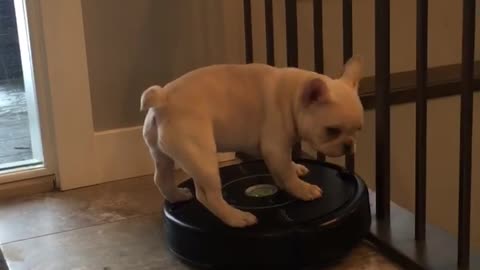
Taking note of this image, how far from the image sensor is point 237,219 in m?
1.51

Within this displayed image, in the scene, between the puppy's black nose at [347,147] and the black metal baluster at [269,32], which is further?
the black metal baluster at [269,32]

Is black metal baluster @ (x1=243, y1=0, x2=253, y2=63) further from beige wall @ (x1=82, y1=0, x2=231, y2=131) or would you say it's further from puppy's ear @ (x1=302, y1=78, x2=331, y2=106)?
puppy's ear @ (x1=302, y1=78, x2=331, y2=106)

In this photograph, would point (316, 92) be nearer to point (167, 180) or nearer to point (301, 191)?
point (301, 191)

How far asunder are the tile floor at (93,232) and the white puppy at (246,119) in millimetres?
227

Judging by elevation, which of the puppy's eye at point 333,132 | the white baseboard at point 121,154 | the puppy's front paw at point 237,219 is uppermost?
the puppy's eye at point 333,132

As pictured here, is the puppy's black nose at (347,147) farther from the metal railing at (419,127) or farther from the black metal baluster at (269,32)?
the black metal baluster at (269,32)

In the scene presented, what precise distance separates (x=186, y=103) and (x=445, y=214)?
143cm

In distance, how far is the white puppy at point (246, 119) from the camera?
4.82 feet

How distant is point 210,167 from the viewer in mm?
1473

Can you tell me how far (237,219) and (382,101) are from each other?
16.9 inches

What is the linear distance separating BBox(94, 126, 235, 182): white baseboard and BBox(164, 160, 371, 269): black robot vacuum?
56 cm

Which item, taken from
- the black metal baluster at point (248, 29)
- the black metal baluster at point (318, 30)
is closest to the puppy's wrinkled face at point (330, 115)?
the black metal baluster at point (318, 30)

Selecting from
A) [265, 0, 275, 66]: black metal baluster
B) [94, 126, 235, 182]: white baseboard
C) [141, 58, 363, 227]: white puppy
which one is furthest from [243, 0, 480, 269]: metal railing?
[94, 126, 235, 182]: white baseboard

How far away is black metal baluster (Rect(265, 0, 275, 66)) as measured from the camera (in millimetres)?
2096
